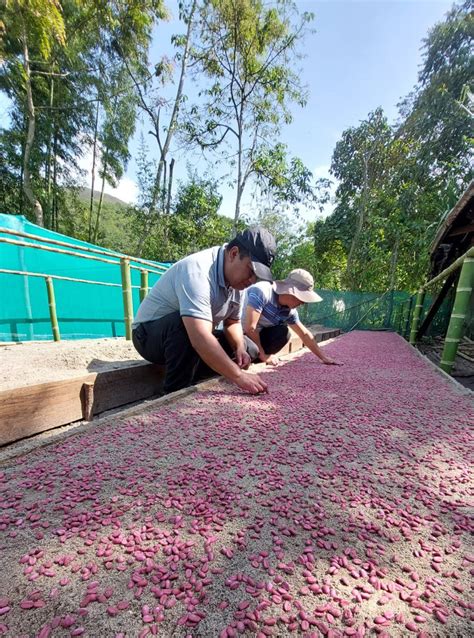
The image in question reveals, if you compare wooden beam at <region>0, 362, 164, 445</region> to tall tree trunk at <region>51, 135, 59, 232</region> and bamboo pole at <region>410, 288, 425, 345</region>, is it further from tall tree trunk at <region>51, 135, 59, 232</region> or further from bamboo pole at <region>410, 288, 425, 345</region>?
tall tree trunk at <region>51, 135, 59, 232</region>

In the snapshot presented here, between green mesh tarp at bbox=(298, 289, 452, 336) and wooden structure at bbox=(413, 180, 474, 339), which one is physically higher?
wooden structure at bbox=(413, 180, 474, 339)

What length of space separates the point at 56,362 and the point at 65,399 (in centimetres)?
101

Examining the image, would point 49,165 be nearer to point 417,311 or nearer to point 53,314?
point 53,314

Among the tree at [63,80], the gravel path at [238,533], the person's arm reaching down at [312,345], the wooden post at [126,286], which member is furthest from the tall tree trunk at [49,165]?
the gravel path at [238,533]

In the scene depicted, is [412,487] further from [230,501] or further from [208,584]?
[208,584]

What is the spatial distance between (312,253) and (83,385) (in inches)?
643

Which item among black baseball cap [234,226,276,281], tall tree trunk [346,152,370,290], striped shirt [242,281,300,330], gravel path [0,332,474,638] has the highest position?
tall tree trunk [346,152,370,290]

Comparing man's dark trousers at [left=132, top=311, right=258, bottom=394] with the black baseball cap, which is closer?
the black baseball cap

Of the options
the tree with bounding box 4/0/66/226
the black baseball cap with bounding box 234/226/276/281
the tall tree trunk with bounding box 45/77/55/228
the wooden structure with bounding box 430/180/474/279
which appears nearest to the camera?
the black baseball cap with bounding box 234/226/276/281

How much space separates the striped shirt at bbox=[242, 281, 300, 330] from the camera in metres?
2.62

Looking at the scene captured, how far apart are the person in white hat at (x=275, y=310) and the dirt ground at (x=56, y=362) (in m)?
1.02

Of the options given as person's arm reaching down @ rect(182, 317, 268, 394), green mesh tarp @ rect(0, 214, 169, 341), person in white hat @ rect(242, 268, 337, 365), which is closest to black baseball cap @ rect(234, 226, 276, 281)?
person's arm reaching down @ rect(182, 317, 268, 394)

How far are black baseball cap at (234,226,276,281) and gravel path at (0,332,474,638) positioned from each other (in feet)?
2.73

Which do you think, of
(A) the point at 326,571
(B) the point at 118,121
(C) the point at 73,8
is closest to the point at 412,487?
(A) the point at 326,571
